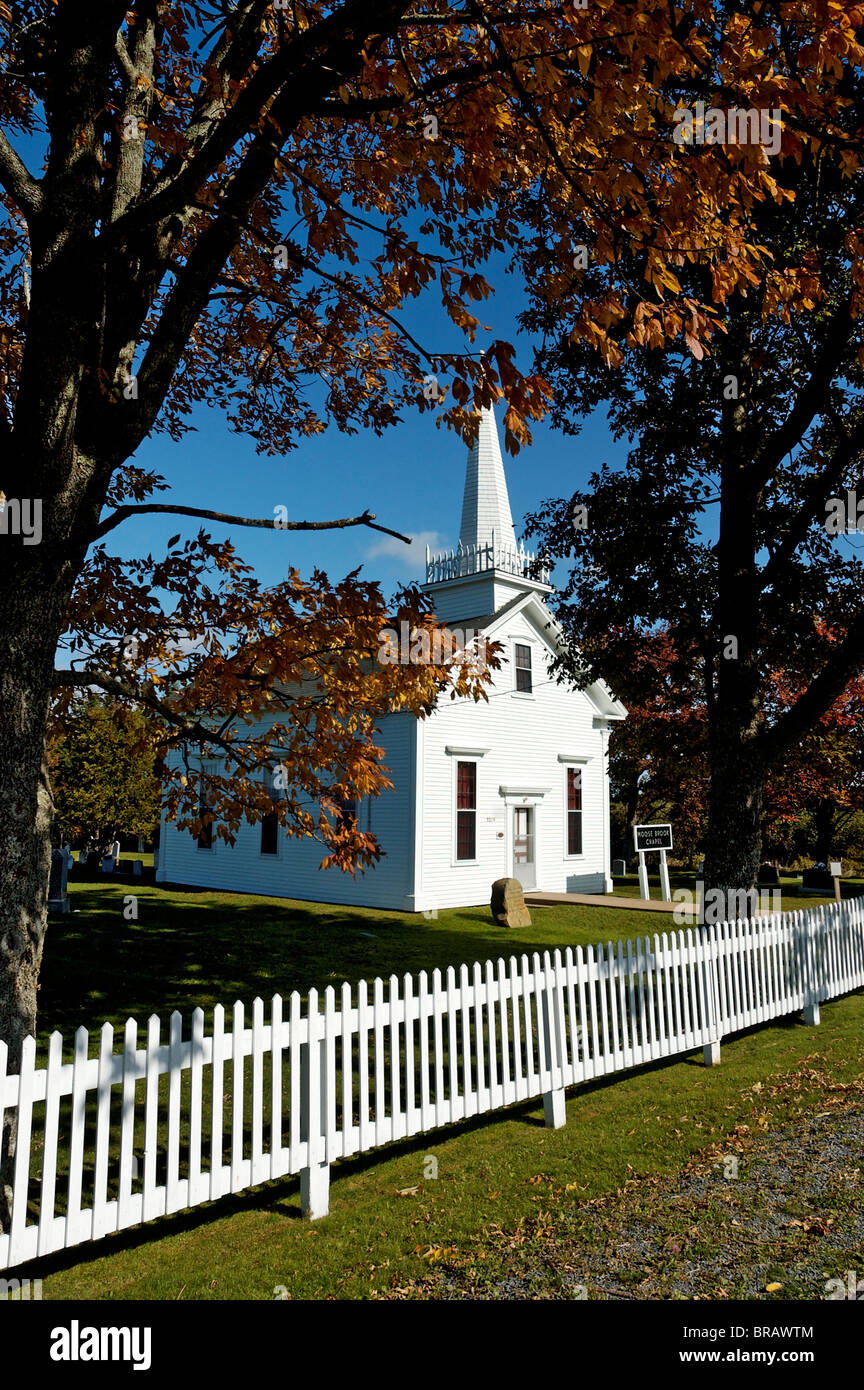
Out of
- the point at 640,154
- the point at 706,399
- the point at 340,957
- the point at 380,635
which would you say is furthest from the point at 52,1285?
the point at 706,399

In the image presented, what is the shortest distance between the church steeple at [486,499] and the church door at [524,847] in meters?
8.41

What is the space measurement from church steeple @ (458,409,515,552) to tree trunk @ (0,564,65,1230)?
21541mm

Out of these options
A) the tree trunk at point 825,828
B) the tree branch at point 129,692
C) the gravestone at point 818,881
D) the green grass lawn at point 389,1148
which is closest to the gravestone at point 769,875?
the tree trunk at point 825,828

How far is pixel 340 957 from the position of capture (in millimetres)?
13609

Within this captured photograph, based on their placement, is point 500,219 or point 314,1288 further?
point 500,219

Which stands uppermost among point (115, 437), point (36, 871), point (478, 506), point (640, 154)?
point (478, 506)

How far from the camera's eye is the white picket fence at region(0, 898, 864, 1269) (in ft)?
14.6

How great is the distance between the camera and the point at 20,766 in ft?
16.8

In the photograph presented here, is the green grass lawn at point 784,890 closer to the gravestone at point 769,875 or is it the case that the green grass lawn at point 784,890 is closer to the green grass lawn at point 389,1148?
the gravestone at point 769,875

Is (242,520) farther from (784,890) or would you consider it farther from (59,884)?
(784,890)

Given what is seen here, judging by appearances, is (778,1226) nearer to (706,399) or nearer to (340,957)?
(340,957)

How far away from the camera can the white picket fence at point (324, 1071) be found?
445cm

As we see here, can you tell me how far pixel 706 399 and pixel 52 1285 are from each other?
12670mm

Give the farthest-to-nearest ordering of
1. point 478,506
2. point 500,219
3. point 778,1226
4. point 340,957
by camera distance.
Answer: point 478,506 → point 340,957 → point 500,219 → point 778,1226
